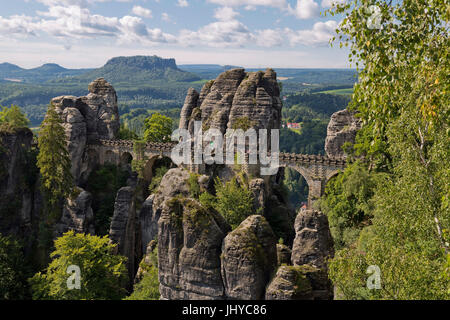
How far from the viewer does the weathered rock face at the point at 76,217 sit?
4034 cm

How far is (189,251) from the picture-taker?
19094mm

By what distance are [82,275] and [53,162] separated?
1836 cm

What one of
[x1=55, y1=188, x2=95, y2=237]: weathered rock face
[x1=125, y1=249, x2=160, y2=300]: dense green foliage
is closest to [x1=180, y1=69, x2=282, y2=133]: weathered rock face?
[x1=55, y1=188, x2=95, y2=237]: weathered rock face

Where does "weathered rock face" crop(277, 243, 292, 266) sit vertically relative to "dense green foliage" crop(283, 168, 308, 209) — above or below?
above

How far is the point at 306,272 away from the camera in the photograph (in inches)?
685

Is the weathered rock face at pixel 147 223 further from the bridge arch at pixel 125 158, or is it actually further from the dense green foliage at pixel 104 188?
the bridge arch at pixel 125 158

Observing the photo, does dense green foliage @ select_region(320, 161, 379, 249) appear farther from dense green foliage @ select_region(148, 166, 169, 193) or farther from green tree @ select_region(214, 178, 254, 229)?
dense green foliage @ select_region(148, 166, 169, 193)

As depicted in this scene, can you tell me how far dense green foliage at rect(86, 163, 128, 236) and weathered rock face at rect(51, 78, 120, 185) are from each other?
5.65ft

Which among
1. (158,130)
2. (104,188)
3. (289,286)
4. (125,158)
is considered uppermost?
(158,130)

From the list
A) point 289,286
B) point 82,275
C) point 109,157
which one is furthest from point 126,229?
point 289,286

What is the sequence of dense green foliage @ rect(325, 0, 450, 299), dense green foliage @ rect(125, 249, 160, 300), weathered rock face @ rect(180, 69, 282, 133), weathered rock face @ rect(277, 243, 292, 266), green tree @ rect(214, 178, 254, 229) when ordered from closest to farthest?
dense green foliage @ rect(325, 0, 450, 299) → weathered rock face @ rect(277, 243, 292, 266) → dense green foliage @ rect(125, 249, 160, 300) → green tree @ rect(214, 178, 254, 229) → weathered rock face @ rect(180, 69, 282, 133)

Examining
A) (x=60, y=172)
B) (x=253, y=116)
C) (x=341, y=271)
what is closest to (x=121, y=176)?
(x=60, y=172)

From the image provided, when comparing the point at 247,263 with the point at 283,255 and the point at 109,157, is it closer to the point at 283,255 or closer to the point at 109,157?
the point at 283,255

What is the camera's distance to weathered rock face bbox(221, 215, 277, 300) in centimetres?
1761
